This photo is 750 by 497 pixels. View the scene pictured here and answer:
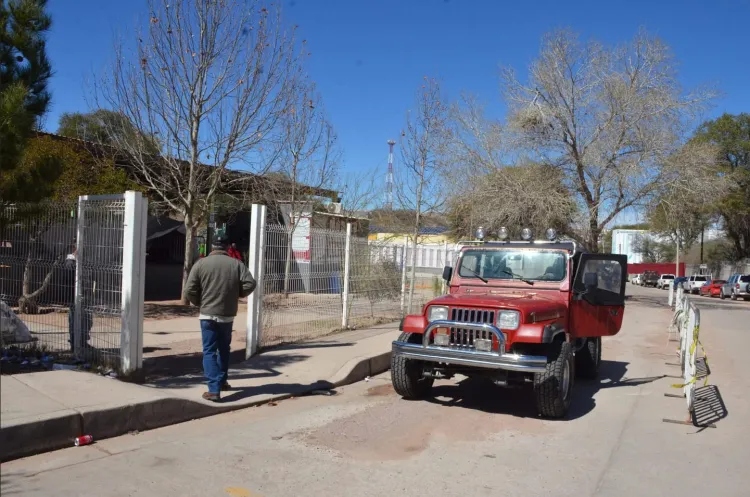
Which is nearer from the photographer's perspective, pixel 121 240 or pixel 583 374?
pixel 121 240

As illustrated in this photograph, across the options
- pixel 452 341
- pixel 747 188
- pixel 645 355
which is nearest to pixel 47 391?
pixel 452 341

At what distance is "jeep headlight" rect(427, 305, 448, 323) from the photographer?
7156 mm

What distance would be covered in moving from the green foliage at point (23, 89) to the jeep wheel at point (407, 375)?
490 centimetres

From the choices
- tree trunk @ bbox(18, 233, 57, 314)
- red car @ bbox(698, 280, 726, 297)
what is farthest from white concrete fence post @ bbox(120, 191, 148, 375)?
red car @ bbox(698, 280, 726, 297)

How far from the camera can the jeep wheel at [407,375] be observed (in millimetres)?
7344

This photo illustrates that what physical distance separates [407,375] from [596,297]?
2.87 metres

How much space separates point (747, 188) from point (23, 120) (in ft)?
151

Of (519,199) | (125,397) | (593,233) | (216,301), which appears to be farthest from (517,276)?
(593,233)

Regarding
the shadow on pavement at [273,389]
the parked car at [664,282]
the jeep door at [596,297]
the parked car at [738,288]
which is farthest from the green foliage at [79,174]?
the parked car at [664,282]

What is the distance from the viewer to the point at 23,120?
7.13 m

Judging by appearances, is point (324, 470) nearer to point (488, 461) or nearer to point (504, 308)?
point (488, 461)

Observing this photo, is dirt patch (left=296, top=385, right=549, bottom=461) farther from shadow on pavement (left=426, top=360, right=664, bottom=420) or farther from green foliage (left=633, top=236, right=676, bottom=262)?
green foliage (left=633, top=236, right=676, bottom=262)

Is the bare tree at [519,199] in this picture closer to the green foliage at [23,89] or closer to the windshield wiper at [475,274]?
the windshield wiper at [475,274]

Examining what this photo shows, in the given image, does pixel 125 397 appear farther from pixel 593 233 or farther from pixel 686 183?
pixel 593 233
